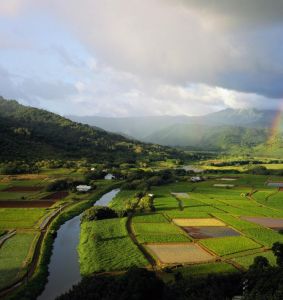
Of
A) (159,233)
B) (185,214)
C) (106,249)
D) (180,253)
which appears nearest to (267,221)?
(185,214)

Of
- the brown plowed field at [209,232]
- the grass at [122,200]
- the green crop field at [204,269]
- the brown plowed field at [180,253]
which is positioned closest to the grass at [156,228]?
the brown plowed field at [209,232]

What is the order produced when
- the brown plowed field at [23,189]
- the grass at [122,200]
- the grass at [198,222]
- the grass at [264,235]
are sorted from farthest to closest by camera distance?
the brown plowed field at [23,189]
the grass at [122,200]
the grass at [198,222]
the grass at [264,235]

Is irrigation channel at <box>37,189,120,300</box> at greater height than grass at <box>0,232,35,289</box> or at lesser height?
lesser

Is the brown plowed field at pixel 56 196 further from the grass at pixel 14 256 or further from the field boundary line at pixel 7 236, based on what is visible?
the grass at pixel 14 256

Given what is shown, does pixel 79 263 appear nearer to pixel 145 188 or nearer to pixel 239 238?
pixel 239 238

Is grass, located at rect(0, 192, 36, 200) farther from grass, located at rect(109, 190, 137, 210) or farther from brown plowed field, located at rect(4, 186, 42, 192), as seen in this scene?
grass, located at rect(109, 190, 137, 210)

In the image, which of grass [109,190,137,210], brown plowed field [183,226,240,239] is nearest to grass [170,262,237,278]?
brown plowed field [183,226,240,239]
